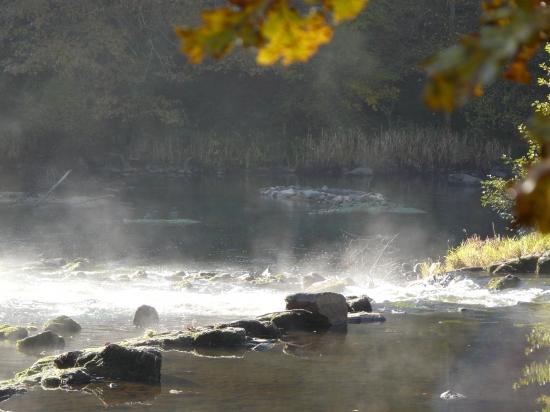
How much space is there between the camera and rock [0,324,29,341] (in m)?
17.2

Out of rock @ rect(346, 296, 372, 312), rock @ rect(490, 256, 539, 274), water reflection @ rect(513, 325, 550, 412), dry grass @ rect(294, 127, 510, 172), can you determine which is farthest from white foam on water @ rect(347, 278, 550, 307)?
dry grass @ rect(294, 127, 510, 172)

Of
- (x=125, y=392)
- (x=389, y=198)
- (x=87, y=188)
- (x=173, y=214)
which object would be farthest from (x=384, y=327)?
(x=87, y=188)

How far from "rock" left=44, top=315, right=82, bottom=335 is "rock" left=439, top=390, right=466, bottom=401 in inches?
285

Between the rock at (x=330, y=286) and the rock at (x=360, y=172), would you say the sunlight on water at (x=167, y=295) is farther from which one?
the rock at (x=360, y=172)

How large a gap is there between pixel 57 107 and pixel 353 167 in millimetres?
15889

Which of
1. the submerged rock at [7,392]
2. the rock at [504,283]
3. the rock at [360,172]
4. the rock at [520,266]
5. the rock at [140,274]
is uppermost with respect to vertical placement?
the submerged rock at [7,392]

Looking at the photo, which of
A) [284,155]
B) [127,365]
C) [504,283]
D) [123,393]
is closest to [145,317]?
[127,365]

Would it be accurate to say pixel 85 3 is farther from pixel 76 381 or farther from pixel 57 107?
pixel 76 381

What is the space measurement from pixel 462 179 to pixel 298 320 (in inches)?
1337

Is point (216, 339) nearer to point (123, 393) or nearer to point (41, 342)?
point (41, 342)

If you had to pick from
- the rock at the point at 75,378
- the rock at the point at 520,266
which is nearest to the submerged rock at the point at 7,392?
the rock at the point at 75,378

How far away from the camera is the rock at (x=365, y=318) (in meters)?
18.9

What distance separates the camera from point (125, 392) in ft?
43.8

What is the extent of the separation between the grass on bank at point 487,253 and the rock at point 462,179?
22.0 m
